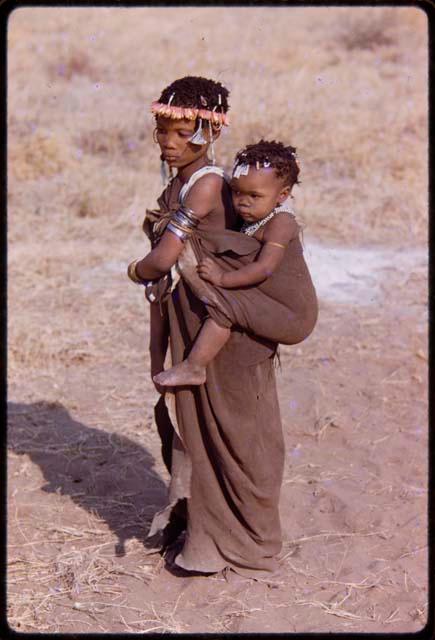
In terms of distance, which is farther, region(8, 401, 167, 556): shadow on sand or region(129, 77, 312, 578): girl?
region(8, 401, 167, 556): shadow on sand

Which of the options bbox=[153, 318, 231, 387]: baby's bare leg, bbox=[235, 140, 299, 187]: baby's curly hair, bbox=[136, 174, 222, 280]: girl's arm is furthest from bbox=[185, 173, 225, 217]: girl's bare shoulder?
bbox=[153, 318, 231, 387]: baby's bare leg

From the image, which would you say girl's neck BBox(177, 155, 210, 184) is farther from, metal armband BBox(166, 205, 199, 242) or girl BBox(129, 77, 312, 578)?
metal armband BBox(166, 205, 199, 242)

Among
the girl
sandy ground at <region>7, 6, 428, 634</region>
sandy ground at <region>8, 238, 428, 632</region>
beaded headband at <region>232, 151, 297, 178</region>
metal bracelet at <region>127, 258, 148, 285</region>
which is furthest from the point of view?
sandy ground at <region>7, 6, 428, 634</region>

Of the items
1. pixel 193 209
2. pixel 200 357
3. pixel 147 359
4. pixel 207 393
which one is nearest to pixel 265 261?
pixel 193 209

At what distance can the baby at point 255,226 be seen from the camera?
116 inches

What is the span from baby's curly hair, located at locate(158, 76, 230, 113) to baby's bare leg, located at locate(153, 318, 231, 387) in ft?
2.33

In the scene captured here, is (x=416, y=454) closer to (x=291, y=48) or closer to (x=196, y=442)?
(x=196, y=442)

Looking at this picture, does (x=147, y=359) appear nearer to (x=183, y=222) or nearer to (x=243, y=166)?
(x=183, y=222)

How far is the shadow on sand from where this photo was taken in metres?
4.11

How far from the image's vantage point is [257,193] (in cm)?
→ 296

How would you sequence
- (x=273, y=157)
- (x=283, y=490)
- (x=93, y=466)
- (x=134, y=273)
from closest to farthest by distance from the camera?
(x=273, y=157), (x=134, y=273), (x=283, y=490), (x=93, y=466)

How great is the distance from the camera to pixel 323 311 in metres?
6.41

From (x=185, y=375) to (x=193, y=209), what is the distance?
563 millimetres

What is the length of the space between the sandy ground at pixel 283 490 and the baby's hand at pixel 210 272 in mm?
1159
